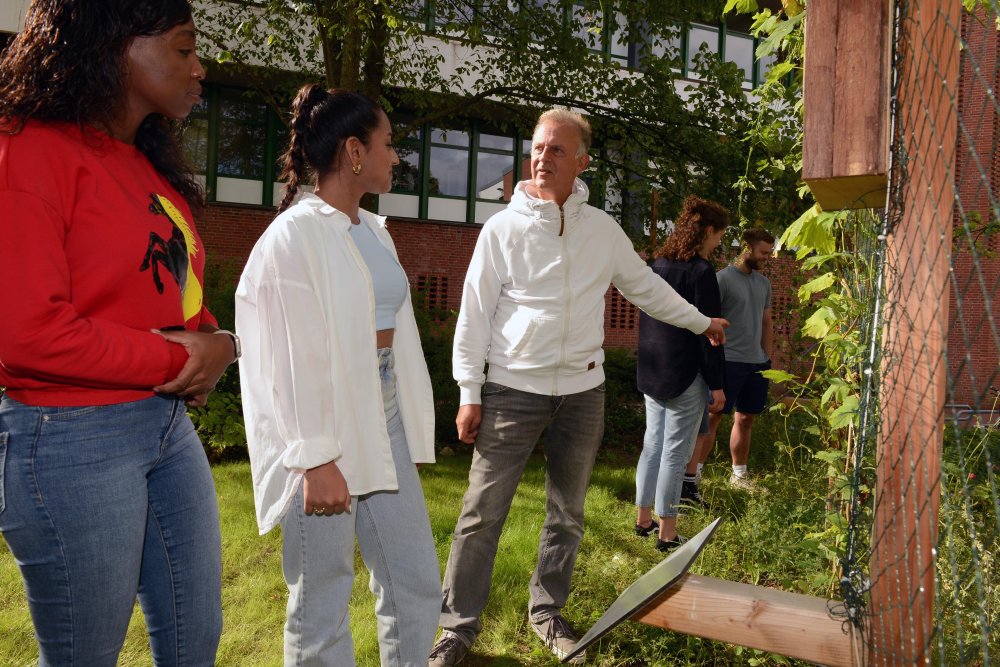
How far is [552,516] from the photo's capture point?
147 inches

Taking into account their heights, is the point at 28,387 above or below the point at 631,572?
above

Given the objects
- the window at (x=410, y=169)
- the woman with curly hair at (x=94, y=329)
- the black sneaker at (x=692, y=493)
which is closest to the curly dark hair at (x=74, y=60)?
the woman with curly hair at (x=94, y=329)

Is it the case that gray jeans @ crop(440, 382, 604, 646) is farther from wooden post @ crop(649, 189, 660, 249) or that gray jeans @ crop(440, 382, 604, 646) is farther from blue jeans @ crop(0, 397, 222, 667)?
wooden post @ crop(649, 189, 660, 249)

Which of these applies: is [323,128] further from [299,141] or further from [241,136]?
[241,136]

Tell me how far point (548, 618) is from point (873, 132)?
8.48 ft

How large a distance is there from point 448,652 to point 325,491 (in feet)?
4.94

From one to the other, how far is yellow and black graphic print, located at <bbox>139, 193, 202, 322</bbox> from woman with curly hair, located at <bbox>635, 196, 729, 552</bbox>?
3.49 m

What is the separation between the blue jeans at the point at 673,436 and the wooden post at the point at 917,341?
2.86 m

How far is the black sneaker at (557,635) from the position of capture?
3.60m

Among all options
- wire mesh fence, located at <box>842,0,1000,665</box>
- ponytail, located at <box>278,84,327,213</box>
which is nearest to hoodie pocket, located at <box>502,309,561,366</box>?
ponytail, located at <box>278,84,327,213</box>

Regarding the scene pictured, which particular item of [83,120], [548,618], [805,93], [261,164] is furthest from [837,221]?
[261,164]

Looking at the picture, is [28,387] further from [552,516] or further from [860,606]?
[552,516]

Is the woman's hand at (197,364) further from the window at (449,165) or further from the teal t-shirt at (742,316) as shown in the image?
the window at (449,165)

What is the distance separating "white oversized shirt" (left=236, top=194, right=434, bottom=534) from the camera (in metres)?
2.25
